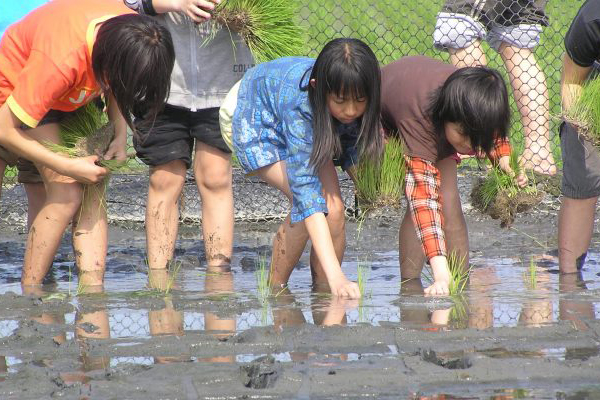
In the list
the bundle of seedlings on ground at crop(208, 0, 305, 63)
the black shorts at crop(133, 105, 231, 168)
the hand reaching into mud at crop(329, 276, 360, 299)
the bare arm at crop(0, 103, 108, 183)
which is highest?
the bundle of seedlings on ground at crop(208, 0, 305, 63)

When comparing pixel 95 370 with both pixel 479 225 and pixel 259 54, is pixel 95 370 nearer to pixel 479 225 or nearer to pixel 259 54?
pixel 259 54

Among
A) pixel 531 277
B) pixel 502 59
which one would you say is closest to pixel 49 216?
pixel 531 277

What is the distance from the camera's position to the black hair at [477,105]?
13.1ft

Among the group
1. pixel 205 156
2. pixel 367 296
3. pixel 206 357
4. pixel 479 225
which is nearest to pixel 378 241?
pixel 479 225

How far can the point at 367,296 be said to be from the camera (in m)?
4.38

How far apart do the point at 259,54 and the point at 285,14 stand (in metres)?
0.24

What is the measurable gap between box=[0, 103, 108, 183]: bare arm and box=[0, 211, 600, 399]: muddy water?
1.72 ft

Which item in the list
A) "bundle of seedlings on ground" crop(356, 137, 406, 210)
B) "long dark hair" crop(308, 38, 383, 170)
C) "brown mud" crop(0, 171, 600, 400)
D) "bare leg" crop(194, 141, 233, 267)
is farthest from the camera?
"bare leg" crop(194, 141, 233, 267)

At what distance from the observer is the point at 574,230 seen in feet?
16.4

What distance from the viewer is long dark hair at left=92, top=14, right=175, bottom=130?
4.16 m

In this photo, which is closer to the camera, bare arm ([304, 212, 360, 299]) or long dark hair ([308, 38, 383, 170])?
long dark hair ([308, 38, 383, 170])

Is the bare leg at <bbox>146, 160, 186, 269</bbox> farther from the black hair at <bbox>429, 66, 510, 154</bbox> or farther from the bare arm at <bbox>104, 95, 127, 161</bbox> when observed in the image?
the black hair at <bbox>429, 66, 510, 154</bbox>

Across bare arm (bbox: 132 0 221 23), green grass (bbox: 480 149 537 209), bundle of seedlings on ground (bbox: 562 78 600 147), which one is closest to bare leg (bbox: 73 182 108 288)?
bare arm (bbox: 132 0 221 23)

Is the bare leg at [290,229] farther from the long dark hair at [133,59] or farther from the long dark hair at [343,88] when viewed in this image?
the long dark hair at [133,59]
